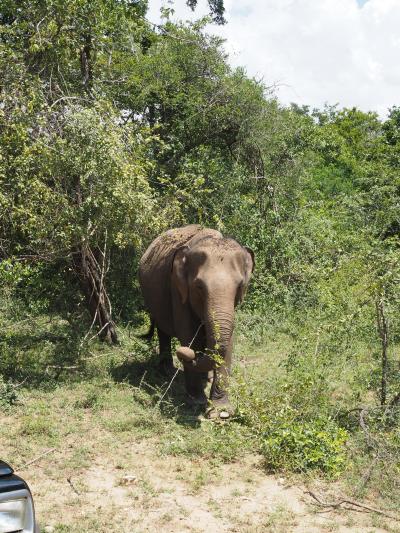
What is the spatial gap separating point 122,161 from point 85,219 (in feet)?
3.17

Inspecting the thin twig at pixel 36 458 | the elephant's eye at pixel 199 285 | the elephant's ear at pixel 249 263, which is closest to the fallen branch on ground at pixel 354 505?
the thin twig at pixel 36 458

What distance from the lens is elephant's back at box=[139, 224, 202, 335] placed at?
9242mm

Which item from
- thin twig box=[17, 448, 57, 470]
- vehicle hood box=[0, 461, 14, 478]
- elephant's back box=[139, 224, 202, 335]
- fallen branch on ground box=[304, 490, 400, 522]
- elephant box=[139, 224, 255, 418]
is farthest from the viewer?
elephant's back box=[139, 224, 202, 335]

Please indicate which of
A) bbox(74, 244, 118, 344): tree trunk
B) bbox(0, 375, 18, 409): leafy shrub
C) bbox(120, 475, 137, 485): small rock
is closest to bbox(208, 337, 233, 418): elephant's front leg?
bbox(120, 475, 137, 485): small rock

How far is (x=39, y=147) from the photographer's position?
29.3ft

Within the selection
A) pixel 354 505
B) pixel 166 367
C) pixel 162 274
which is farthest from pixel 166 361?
pixel 354 505

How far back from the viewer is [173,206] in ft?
34.6

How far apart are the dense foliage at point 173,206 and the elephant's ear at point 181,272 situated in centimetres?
99

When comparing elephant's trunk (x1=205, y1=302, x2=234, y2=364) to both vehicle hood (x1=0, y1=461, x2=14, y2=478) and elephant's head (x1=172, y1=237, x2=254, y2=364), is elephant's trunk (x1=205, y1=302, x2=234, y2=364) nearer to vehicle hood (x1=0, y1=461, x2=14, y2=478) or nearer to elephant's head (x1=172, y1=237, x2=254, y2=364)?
elephant's head (x1=172, y1=237, x2=254, y2=364)

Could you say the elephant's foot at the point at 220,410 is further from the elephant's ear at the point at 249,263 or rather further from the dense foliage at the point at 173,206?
the elephant's ear at the point at 249,263

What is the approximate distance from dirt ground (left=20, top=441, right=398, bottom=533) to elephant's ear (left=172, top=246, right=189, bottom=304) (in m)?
2.26

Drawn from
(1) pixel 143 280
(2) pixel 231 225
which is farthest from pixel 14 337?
(2) pixel 231 225

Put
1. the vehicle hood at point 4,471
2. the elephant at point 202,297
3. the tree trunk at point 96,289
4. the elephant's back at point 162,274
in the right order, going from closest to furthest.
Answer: the vehicle hood at point 4,471
the elephant at point 202,297
the elephant's back at point 162,274
the tree trunk at point 96,289

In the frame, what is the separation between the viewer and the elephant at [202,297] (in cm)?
763
